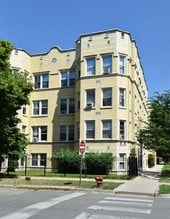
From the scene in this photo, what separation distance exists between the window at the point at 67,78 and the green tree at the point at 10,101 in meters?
13.6

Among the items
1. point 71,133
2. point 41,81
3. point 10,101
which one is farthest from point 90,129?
point 10,101

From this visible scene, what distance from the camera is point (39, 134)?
131 feet

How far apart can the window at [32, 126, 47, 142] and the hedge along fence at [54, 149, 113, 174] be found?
21.2 feet

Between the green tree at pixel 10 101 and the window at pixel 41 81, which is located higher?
the window at pixel 41 81

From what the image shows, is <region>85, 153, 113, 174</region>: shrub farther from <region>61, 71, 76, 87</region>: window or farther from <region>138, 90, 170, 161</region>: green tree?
<region>61, 71, 76, 87</region>: window

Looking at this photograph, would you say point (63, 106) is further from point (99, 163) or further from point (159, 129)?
point (159, 129)

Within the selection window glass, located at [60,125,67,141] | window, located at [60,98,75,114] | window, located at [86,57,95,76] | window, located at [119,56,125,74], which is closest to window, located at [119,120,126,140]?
window, located at [119,56,125,74]

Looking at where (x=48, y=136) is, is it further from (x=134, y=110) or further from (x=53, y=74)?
(x=134, y=110)

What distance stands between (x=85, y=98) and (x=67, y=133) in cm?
489

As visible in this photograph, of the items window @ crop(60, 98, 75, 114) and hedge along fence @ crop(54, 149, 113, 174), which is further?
window @ crop(60, 98, 75, 114)

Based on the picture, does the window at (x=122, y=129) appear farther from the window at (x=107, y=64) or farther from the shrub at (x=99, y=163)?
the window at (x=107, y=64)

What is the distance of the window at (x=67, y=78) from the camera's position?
38844 millimetres

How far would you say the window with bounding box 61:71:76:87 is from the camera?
38.8 meters

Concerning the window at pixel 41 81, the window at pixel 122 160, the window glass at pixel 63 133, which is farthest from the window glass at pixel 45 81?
the window at pixel 122 160
